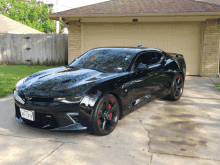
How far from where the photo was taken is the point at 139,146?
3.38 metres

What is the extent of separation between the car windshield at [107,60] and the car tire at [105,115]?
700mm

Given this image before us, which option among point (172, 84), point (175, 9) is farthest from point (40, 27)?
point (172, 84)

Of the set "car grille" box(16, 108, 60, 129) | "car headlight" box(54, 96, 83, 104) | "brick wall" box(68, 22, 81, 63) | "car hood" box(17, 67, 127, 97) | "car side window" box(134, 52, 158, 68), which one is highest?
"brick wall" box(68, 22, 81, 63)

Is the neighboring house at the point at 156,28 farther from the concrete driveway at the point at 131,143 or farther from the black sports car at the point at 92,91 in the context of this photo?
the concrete driveway at the point at 131,143

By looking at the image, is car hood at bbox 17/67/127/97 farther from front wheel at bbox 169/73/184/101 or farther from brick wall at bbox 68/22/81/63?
brick wall at bbox 68/22/81/63

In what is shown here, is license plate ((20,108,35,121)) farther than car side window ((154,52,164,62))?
No

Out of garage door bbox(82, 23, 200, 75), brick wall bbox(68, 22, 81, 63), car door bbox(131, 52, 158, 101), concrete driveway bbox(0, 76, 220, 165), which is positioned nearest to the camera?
concrete driveway bbox(0, 76, 220, 165)

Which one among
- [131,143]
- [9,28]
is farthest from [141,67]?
[9,28]

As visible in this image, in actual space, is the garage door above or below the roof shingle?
below

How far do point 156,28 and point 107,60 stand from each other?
6563 millimetres

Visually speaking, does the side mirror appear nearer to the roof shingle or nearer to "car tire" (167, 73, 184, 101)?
"car tire" (167, 73, 184, 101)

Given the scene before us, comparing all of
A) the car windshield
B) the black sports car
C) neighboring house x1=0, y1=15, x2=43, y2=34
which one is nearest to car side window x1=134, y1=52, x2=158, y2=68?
the black sports car

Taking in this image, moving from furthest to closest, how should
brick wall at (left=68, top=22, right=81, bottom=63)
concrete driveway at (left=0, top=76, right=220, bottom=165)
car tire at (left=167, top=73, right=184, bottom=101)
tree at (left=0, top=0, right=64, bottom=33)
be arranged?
tree at (left=0, top=0, right=64, bottom=33) → brick wall at (left=68, top=22, right=81, bottom=63) → car tire at (left=167, top=73, right=184, bottom=101) → concrete driveway at (left=0, top=76, right=220, bottom=165)

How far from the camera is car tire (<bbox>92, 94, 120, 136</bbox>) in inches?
137
